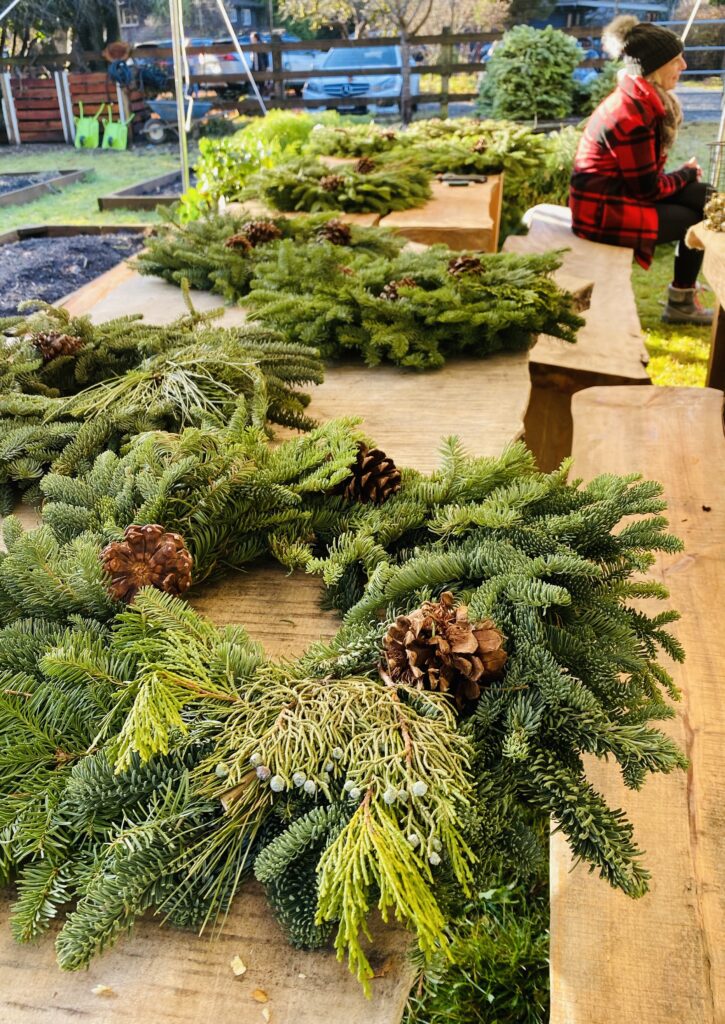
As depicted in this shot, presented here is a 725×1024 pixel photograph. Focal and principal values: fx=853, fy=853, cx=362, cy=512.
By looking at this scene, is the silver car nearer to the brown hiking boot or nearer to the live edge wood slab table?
the brown hiking boot

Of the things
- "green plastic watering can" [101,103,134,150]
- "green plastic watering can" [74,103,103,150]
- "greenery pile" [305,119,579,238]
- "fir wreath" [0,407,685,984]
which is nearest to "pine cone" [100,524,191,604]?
"fir wreath" [0,407,685,984]

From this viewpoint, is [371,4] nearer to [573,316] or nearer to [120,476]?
[573,316]

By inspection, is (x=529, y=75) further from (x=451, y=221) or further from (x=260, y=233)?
(x=260, y=233)

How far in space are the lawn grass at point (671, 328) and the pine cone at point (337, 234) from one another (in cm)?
187

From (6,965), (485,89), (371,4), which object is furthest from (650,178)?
(6,965)

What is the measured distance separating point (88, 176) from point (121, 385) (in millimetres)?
2793

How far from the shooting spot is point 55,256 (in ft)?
13.8

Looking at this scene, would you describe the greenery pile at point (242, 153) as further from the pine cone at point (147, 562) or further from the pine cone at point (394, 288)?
the pine cone at point (147, 562)

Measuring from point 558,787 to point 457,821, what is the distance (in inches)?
4.7

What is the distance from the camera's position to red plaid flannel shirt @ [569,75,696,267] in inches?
192

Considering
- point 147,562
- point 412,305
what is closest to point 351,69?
point 412,305

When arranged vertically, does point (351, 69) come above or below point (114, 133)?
above

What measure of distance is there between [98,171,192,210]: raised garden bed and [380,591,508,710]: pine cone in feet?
14.0

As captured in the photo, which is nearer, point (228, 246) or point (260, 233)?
point (228, 246)
